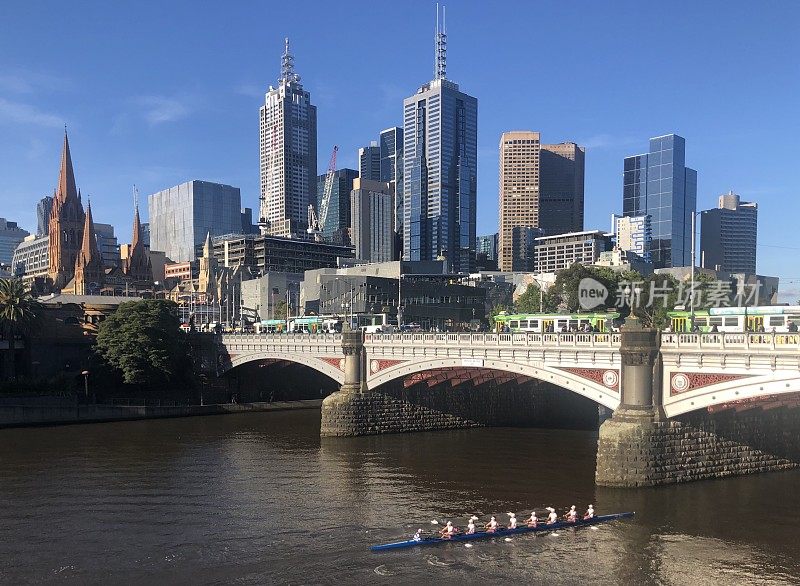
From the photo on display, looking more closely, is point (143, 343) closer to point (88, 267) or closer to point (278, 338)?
point (278, 338)

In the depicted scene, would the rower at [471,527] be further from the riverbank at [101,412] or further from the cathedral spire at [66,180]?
the cathedral spire at [66,180]

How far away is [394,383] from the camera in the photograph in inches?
2571

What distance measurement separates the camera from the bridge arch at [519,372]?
4531 cm

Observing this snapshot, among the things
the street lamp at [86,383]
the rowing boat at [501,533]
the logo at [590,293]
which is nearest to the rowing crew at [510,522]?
the rowing boat at [501,533]

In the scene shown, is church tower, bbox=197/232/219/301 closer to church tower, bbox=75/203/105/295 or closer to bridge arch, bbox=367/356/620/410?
church tower, bbox=75/203/105/295

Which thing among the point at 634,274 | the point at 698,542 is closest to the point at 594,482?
the point at 698,542

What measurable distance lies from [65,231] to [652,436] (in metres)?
172

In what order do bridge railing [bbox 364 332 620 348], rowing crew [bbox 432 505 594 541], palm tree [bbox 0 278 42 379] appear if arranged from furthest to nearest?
1. palm tree [bbox 0 278 42 379]
2. bridge railing [bbox 364 332 620 348]
3. rowing crew [bbox 432 505 594 541]

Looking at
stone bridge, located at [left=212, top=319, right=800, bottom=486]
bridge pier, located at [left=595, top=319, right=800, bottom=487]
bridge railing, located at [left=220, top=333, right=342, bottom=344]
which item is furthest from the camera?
bridge railing, located at [left=220, top=333, right=342, bottom=344]

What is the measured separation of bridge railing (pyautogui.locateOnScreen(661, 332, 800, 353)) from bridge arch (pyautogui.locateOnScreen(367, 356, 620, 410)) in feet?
13.6

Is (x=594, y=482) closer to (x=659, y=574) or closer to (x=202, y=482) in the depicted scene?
(x=659, y=574)

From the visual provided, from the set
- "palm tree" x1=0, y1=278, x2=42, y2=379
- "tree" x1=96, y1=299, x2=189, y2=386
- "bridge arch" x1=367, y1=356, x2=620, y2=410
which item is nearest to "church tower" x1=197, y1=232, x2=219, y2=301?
"palm tree" x1=0, y1=278, x2=42, y2=379

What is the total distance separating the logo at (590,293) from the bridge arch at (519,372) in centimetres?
4304

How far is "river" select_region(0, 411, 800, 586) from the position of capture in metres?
31.2
